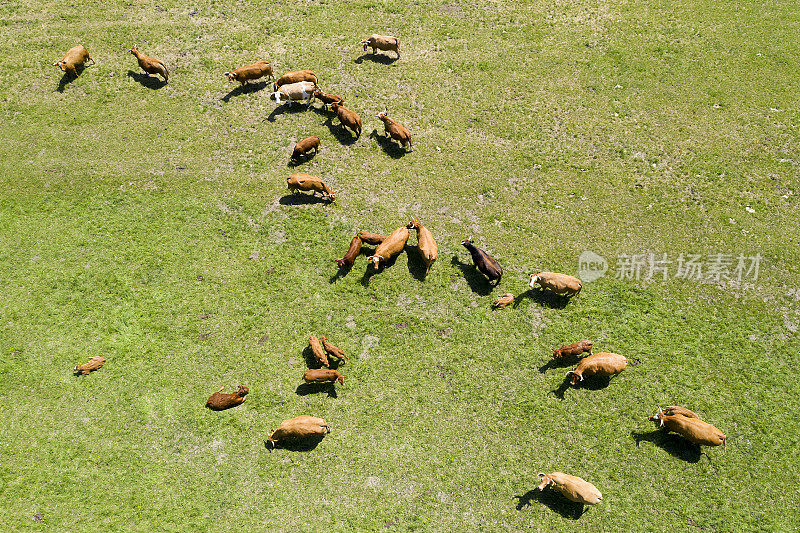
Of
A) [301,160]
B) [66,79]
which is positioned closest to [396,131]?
[301,160]

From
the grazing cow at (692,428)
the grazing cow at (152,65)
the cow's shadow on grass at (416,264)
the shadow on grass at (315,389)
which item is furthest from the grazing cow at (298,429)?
the grazing cow at (152,65)

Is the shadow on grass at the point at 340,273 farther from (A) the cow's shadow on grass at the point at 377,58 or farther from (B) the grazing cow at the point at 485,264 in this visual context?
(A) the cow's shadow on grass at the point at 377,58

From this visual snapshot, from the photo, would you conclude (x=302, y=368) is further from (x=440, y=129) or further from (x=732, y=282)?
(x=732, y=282)

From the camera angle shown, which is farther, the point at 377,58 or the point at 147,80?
the point at 377,58

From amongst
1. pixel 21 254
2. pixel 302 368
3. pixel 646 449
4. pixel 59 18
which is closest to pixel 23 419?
pixel 21 254

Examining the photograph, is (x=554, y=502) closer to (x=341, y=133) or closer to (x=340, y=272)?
(x=340, y=272)
